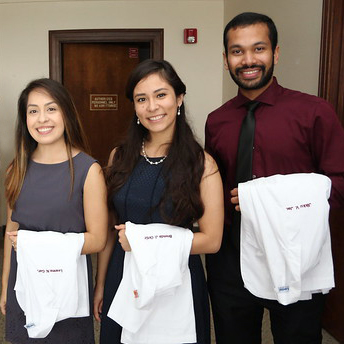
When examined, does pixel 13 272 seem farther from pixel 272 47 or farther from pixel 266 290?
pixel 272 47

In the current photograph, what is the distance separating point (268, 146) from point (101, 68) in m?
3.38

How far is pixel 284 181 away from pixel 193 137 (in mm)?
356

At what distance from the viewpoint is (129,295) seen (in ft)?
4.30

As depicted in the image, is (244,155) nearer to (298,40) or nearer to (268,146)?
(268,146)

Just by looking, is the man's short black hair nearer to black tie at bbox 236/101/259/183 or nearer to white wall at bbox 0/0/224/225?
black tie at bbox 236/101/259/183

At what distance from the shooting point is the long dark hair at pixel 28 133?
1.44 meters

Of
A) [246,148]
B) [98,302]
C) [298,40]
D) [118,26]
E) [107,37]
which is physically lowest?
[98,302]

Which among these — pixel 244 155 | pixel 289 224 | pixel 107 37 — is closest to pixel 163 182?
pixel 244 155

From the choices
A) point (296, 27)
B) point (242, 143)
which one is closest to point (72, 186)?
point (242, 143)

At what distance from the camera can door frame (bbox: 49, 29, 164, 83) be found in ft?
13.5

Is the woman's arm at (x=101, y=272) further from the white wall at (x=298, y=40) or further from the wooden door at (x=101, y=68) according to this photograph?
the wooden door at (x=101, y=68)

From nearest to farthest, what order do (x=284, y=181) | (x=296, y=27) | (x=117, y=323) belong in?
1. (x=284, y=181)
2. (x=117, y=323)
3. (x=296, y=27)

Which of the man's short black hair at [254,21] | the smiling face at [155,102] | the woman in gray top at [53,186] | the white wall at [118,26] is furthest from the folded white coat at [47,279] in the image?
the white wall at [118,26]

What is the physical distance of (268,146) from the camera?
57.0 inches
